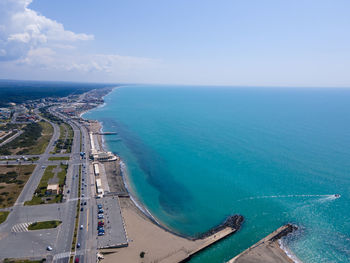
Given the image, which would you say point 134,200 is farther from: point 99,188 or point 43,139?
point 43,139

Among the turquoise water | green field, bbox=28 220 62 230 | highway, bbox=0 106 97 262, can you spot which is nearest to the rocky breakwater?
the turquoise water

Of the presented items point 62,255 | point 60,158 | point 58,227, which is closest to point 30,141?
point 60,158

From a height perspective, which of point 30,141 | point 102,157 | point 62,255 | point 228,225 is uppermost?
point 30,141

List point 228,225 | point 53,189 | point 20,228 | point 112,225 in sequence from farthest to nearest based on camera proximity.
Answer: point 53,189
point 228,225
point 112,225
point 20,228

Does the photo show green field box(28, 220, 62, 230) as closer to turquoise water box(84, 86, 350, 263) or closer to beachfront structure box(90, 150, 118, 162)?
turquoise water box(84, 86, 350, 263)

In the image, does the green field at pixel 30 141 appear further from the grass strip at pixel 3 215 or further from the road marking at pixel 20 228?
the road marking at pixel 20 228

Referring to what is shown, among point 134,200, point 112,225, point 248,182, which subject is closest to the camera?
point 112,225

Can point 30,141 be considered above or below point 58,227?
above

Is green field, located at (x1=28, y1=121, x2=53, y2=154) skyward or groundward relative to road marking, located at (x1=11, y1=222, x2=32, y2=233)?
skyward

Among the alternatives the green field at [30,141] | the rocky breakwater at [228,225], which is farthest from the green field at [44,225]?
the green field at [30,141]

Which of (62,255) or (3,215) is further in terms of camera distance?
(3,215)

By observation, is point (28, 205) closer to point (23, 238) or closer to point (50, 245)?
point (23, 238)
